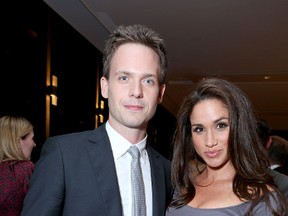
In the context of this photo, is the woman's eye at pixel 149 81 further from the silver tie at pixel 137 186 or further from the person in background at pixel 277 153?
the person in background at pixel 277 153

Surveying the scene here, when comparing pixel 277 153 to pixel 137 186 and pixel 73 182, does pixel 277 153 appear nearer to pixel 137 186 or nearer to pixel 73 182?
pixel 137 186

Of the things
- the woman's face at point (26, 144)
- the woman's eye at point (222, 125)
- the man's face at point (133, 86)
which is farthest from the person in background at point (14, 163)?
the woman's eye at point (222, 125)

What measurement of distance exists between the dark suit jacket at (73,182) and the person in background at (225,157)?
0.50 metres

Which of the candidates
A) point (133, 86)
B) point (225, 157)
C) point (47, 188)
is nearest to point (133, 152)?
point (133, 86)

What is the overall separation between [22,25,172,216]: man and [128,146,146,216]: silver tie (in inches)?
0.9

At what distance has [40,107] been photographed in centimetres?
417

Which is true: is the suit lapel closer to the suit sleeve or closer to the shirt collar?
the shirt collar

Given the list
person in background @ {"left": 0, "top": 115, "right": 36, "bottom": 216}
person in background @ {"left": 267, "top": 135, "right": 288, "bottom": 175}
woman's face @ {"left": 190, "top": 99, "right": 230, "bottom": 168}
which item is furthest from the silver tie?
person in background @ {"left": 267, "top": 135, "right": 288, "bottom": 175}

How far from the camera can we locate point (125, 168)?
62.9 inches

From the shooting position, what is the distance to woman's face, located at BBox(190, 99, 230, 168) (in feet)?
5.98

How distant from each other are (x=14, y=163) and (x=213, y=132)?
1621 millimetres

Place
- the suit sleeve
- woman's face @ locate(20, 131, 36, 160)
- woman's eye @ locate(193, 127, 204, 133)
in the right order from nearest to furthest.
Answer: the suit sleeve < woman's eye @ locate(193, 127, 204, 133) < woman's face @ locate(20, 131, 36, 160)

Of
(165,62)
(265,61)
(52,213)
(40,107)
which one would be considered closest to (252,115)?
(165,62)

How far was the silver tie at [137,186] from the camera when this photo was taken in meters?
1.52
